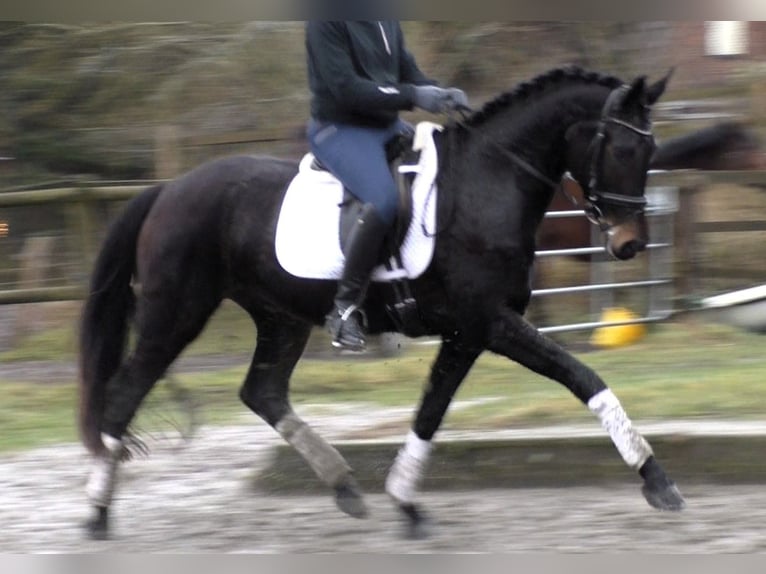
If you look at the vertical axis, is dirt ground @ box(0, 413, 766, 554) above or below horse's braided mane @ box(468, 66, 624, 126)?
below

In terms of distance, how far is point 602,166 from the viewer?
5.61 meters

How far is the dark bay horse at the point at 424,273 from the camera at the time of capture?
18.4ft

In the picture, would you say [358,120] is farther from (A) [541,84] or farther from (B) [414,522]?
(B) [414,522]

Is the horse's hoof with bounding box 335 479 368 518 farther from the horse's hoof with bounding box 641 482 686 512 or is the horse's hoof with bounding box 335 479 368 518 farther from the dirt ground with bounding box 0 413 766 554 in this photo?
the horse's hoof with bounding box 641 482 686 512

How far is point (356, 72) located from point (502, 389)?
4.00 m

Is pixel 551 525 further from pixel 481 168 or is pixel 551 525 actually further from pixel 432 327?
pixel 481 168

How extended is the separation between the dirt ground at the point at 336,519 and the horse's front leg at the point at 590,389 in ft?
0.93

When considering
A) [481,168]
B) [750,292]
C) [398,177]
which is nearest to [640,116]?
[481,168]

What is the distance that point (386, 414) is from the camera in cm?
864

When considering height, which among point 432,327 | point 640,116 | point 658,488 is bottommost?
point 658,488

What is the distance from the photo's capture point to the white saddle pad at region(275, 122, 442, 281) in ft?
19.1

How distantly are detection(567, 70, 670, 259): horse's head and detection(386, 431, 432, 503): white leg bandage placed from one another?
4.43 ft

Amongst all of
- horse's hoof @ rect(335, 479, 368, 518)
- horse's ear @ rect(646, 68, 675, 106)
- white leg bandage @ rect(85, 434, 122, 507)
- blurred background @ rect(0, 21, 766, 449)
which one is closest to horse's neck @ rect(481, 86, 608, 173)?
horse's ear @ rect(646, 68, 675, 106)

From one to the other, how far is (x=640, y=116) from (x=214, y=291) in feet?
7.74
